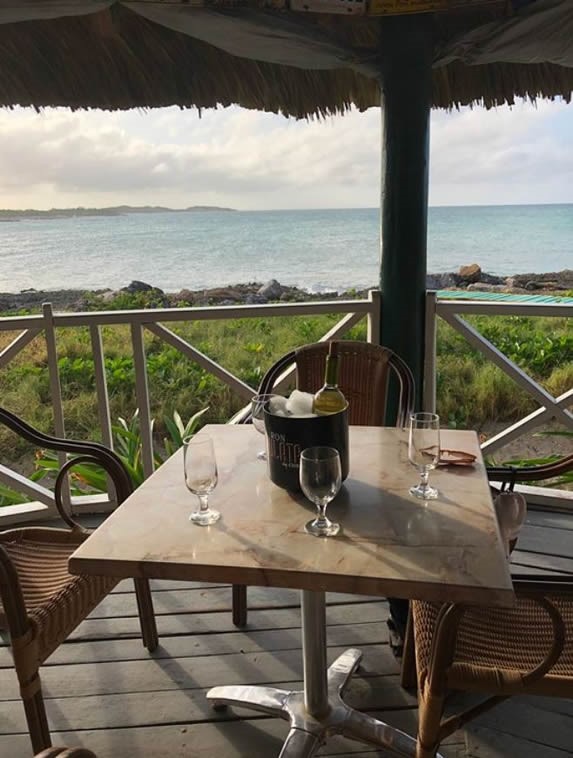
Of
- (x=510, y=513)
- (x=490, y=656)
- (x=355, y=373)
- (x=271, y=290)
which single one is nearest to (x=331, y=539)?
(x=490, y=656)

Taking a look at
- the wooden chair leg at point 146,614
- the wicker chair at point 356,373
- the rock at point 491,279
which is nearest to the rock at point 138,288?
the rock at point 491,279

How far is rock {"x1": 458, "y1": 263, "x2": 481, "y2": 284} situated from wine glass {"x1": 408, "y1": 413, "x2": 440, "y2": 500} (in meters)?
22.1

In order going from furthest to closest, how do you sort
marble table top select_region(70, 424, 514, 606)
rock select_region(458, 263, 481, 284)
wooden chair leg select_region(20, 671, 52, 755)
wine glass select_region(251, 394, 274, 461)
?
rock select_region(458, 263, 481, 284) → wine glass select_region(251, 394, 274, 461) → wooden chair leg select_region(20, 671, 52, 755) → marble table top select_region(70, 424, 514, 606)

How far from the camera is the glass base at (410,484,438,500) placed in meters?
1.30

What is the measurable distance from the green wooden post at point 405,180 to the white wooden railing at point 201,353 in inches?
3.5

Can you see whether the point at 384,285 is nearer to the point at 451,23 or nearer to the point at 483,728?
the point at 451,23

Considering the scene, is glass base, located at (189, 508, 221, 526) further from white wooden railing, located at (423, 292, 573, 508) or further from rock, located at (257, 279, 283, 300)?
rock, located at (257, 279, 283, 300)

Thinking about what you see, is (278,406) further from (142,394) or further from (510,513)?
(142,394)

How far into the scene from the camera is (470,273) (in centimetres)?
2356

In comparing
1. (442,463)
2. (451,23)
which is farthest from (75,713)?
(451,23)

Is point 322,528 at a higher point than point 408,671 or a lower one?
higher

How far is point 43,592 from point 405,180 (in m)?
2.12

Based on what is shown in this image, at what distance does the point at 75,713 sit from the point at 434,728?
1.06 m

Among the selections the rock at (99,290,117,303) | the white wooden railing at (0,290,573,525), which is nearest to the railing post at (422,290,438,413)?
the white wooden railing at (0,290,573,525)
